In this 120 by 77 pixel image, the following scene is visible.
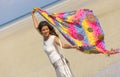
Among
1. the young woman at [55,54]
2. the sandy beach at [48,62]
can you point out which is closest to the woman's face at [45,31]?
the young woman at [55,54]

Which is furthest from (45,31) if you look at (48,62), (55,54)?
(48,62)

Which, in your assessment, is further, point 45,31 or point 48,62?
point 48,62

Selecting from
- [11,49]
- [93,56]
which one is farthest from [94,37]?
[11,49]

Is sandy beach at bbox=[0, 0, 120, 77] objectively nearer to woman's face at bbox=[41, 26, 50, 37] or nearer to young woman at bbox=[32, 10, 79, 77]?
young woman at bbox=[32, 10, 79, 77]

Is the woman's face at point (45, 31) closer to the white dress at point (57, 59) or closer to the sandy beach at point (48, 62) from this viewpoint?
the white dress at point (57, 59)

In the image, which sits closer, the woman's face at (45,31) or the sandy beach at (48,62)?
the woman's face at (45,31)

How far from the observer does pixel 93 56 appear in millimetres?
12703

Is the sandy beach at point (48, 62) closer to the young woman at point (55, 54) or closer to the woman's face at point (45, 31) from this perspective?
the young woman at point (55, 54)

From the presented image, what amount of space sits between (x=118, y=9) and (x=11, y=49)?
5.38 metres

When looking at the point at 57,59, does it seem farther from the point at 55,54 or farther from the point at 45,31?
the point at 45,31

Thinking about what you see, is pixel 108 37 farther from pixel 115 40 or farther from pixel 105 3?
pixel 105 3

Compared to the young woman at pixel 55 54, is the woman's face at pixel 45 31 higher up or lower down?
higher up

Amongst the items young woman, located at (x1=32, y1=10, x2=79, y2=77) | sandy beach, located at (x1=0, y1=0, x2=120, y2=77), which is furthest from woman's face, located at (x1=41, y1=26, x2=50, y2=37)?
sandy beach, located at (x1=0, y1=0, x2=120, y2=77)

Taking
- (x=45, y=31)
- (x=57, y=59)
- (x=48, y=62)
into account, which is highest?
(x=45, y=31)
